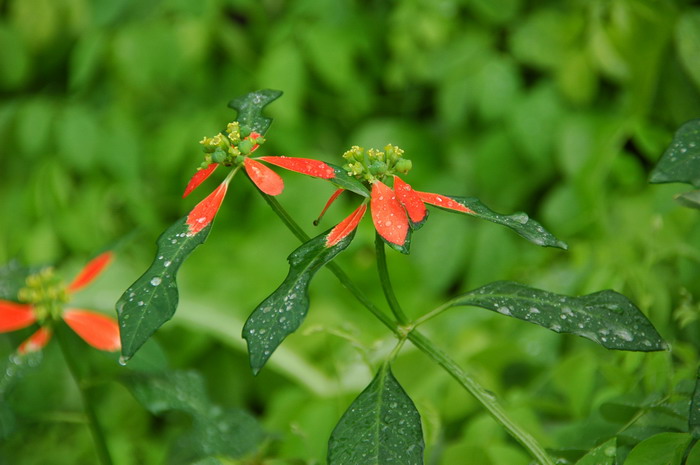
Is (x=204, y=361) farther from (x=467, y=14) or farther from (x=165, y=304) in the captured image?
(x=165, y=304)

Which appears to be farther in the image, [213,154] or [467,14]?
[467,14]

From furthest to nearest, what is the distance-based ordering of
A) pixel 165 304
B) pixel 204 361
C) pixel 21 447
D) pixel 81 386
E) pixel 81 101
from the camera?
1. pixel 81 101
2. pixel 204 361
3. pixel 21 447
4. pixel 81 386
5. pixel 165 304

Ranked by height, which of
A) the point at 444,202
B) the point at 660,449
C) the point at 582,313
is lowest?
the point at 660,449

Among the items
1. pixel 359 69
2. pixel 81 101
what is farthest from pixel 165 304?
pixel 81 101

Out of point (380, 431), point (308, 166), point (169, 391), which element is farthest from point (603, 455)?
point (169, 391)

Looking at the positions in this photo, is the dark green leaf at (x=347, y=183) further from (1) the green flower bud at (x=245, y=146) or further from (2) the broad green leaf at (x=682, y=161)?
(2) the broad green leaf at (x=682, y=161)

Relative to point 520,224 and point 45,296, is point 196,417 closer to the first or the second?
point 45,296
